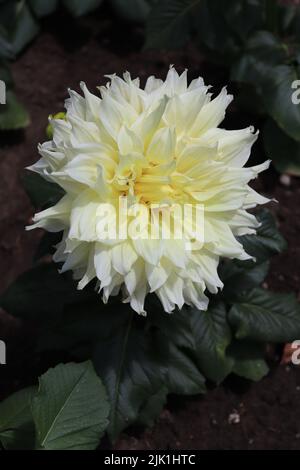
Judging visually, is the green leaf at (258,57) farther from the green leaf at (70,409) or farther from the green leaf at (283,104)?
the green leaf at (70,409)

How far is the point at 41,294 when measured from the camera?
1755mm

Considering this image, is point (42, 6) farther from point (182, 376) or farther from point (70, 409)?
point (70, 409)

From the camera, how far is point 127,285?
1236mm

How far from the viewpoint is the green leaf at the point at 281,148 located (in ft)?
7.98

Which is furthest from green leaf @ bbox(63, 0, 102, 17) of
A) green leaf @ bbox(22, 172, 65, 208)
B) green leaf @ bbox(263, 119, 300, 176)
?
green leaf @ bbox(22, 172, 65, 208)

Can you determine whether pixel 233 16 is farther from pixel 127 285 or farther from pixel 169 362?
pixel 127 285

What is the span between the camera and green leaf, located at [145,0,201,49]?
2430 mm

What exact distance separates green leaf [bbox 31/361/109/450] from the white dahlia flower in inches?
9.9

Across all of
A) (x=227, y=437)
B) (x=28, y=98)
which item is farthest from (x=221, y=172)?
(x=28, y=98)

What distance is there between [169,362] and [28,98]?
1423 mm

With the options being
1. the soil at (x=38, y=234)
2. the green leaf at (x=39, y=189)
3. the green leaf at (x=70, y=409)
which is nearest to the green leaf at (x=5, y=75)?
the soil at (x=38, y=234)

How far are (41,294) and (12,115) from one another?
1.06 metres
